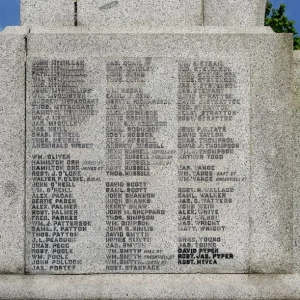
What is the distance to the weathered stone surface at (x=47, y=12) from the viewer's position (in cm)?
498

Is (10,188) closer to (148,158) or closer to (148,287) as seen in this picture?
(148,158)

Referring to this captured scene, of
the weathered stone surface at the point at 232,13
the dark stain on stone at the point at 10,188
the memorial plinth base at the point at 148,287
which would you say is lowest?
the memorial plinth base at the point at 148,287

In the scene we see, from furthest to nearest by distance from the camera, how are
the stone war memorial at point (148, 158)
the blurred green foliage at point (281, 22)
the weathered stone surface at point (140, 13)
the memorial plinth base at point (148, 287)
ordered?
the blurred green foliage at point (281, 22) < the weathered stone surface at point (140, 13) < the stone war memorial at point (148, 158) < the memorial plinth base at point (148, 287)

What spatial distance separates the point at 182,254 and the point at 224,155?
0.97 meters

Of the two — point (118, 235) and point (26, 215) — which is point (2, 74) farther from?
point (118, 235)

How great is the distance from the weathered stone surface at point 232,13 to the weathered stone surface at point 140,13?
0.46ft

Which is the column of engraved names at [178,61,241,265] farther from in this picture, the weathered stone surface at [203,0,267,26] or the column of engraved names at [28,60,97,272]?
the column of engraved names at [28,60,97,272]

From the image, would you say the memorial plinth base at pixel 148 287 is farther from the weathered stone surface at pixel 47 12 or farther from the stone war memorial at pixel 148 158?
the weathered stone surface at pixel 47 12

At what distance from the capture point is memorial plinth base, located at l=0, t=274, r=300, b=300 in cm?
465

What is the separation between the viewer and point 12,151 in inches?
188

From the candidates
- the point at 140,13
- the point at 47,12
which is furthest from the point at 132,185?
the point at 47,12

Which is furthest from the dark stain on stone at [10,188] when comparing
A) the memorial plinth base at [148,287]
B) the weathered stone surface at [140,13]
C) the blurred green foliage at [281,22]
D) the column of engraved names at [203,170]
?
the blurred green foliage at [281,22]

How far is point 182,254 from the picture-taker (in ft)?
15.6

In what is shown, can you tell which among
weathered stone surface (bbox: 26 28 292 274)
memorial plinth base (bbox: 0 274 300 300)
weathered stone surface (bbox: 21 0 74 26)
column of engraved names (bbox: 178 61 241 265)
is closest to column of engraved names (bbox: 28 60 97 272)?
weathered stone surface (bbox: 26 28 292 274)
